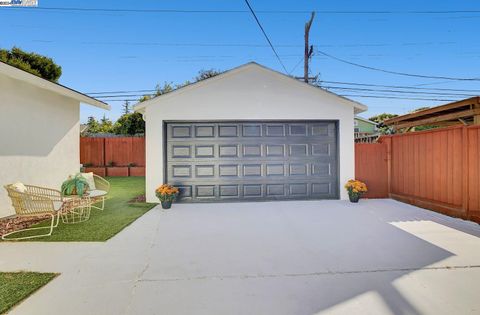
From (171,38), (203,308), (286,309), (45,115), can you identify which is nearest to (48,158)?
(45,115)

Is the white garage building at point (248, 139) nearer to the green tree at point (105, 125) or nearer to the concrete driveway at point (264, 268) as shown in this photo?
the concrete driveway at point (264, 268)

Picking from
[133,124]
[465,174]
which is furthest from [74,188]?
[133,124]

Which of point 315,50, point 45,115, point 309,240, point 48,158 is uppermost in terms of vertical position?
point 315,50

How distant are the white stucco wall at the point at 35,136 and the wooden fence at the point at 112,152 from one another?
22.7 feet

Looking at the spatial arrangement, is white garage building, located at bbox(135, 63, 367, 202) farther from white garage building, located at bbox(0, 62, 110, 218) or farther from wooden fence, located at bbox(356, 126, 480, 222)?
white garage building, located at bbox(0, 62, 110, 218)

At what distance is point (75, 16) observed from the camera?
13547mm

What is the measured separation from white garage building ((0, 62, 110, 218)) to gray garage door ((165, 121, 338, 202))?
2706 millimetres

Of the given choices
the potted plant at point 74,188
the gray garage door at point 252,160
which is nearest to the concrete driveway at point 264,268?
the potted plant at point 74,188

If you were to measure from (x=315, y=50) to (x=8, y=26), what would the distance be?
16.4 m

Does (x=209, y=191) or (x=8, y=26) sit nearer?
(x=209, y=191)

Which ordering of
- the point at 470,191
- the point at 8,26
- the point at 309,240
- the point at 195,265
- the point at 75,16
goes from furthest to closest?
the point at 8,26
the point at 75,16
the point at 470,191
the point at 309,240
the point at 195,265

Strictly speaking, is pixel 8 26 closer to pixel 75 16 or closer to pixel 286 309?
pixel 75 16

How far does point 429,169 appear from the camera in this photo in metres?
6.30

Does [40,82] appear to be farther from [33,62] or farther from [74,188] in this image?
[33,62]
